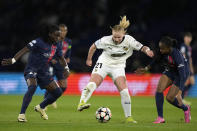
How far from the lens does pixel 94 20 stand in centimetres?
2762

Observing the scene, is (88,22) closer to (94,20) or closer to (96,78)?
(94,20)

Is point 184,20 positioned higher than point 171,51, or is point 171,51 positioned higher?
point 184,20

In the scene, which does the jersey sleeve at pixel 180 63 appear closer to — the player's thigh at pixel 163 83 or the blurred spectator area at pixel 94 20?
the player's thigh at pixel 163 83

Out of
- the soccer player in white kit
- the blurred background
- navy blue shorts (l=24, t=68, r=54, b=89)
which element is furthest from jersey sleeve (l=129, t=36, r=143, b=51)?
the blurred background

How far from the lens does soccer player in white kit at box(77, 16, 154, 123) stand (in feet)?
33.7

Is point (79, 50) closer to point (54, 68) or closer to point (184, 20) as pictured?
point (184, 20)

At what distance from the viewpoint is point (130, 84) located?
22.6 m

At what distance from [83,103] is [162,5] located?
1783 cm

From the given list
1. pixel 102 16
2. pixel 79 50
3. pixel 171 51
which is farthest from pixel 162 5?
pixel 171 51

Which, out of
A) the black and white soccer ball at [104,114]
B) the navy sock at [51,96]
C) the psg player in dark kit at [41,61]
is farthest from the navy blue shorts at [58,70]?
the black and white soccer ball at [104,114]

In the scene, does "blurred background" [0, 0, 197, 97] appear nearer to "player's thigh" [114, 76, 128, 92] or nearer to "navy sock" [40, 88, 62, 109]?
"navy sock" [40, 88, 62, 109]

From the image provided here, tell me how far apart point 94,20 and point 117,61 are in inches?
677

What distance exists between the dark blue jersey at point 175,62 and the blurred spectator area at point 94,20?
1422 cm

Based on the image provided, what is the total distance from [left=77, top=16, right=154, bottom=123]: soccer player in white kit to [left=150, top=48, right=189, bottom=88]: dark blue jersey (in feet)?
1.52
